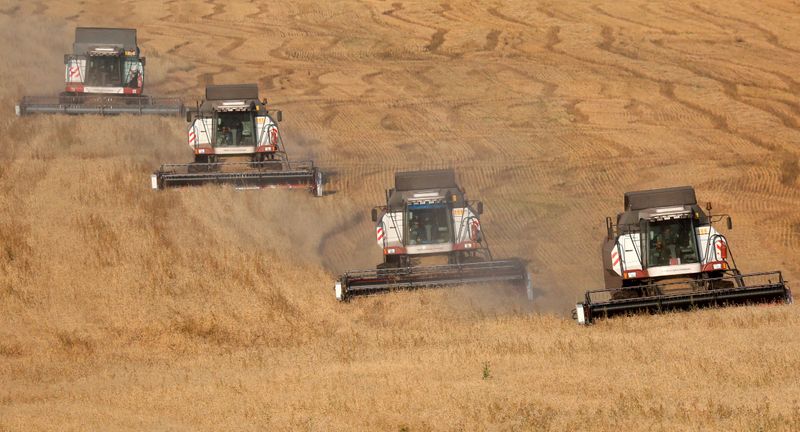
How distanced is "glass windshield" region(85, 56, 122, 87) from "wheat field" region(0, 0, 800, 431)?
2951 mm

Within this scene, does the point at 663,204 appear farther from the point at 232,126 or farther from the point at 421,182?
the point at 232,126

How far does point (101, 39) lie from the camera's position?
41375 millimetres

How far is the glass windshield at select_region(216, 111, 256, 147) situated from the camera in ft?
106

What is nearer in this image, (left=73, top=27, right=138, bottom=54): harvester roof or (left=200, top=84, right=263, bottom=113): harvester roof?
(left=200, top=84, right=263, bottom=113): harvester roof

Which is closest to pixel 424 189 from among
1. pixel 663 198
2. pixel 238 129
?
pixel 663 198

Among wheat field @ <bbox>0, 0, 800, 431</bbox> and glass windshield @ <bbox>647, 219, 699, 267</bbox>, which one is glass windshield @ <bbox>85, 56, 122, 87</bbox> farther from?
glass windshield @ <bbox>647, 219, 699, 267</bbox>

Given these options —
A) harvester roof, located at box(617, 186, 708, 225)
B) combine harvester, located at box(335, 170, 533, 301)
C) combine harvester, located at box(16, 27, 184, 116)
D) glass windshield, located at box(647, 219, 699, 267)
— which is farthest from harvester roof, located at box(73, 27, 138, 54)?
glass windshield, located at box(647, 219, 699, 267)

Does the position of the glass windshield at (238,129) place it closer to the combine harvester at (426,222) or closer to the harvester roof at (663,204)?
the combine harvester at (426,222)

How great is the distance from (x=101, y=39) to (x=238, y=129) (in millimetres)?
11174

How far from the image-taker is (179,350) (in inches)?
728

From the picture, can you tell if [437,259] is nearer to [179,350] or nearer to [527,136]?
[179,350]

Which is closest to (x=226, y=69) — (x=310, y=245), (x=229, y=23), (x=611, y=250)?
(x=229, y=23)

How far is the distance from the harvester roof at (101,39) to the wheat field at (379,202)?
3.86 metres

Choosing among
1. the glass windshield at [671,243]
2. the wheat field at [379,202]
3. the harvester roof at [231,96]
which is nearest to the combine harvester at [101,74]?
the wheat field at [379,202]
